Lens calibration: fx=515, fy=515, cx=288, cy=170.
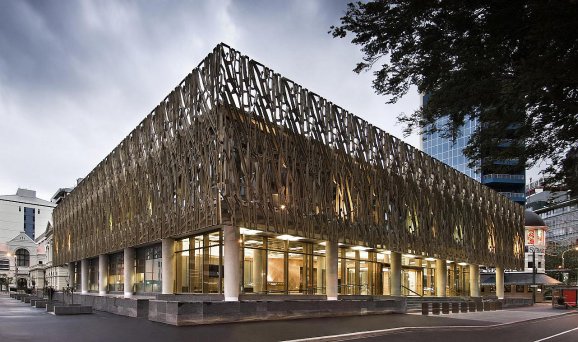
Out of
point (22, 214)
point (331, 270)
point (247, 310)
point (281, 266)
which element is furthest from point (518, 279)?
point (22, 214)

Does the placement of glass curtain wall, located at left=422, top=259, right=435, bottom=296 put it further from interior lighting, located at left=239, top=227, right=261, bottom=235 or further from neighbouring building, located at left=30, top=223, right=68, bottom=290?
neighbouring building, located at left=30, top=223, right=68, bottom=290

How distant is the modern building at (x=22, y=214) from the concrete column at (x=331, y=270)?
15193cm

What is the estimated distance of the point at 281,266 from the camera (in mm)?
33969

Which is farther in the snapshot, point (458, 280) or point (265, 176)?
point (458, 280)

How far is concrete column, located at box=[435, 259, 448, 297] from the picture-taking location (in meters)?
52.3

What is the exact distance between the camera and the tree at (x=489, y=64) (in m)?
9.38

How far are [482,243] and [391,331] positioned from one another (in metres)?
39.4

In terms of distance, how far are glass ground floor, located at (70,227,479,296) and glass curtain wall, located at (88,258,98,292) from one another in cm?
782

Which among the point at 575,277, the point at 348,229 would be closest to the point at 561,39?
the point at 348,229

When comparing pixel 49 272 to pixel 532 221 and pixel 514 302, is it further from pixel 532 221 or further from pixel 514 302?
pixel 532 221

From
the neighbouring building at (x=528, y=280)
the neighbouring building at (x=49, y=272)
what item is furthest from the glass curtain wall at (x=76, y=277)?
the neighbouring building at (x=528, y=280)

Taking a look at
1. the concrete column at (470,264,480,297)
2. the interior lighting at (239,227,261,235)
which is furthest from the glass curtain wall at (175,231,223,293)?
the concrete column at (470,264,480,297)

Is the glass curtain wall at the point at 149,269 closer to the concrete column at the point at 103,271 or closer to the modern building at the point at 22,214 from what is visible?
the concrete column at the point at 103,271

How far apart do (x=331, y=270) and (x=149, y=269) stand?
15.3 metres
